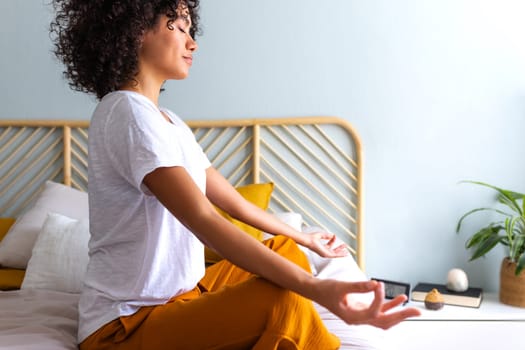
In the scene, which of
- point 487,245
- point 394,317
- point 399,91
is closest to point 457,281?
point 487,245

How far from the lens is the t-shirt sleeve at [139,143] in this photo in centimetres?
130

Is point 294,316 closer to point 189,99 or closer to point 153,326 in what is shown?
point 153,326

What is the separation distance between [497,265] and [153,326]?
79.4 inches

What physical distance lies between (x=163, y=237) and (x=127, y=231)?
73 mm

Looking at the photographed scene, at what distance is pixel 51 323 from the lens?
5.57 feet

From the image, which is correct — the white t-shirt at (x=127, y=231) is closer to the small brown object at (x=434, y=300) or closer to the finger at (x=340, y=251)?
the finger at (x=340, y=251)

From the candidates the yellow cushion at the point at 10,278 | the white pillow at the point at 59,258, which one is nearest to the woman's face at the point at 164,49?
the white pillow at the point at 59,258

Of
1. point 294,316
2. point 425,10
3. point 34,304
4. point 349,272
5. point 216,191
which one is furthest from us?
point 425,10

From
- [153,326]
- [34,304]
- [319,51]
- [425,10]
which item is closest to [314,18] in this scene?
[319,51]

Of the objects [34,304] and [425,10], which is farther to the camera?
[425,10]

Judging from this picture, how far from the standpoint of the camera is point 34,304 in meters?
1.94

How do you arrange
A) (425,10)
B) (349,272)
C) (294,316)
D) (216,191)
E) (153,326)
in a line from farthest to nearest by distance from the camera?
(425,10)
(349,272)
(216,191)
(153,326)
(294,316)

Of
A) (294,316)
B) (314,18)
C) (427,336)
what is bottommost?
(427,336)

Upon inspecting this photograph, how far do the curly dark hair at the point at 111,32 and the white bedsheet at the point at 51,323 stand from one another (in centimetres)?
56
